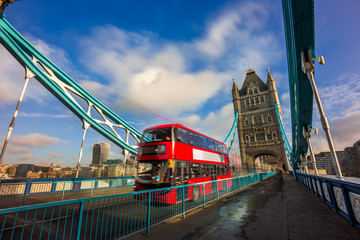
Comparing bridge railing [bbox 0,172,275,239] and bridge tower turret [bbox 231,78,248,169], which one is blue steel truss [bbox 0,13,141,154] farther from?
bridge tower turret [bbox 231,78,248,169]

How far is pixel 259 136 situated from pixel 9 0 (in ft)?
161

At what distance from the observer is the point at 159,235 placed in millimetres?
4039

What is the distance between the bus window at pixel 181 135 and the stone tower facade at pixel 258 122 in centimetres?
3929

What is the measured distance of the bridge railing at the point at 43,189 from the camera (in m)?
8.96

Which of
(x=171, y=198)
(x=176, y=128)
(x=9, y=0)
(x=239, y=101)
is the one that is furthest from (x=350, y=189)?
(x=239, y=101)

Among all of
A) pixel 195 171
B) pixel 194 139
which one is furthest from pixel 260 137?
pixel 195 171

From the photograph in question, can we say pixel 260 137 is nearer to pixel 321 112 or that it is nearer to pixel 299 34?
pixel 321 112

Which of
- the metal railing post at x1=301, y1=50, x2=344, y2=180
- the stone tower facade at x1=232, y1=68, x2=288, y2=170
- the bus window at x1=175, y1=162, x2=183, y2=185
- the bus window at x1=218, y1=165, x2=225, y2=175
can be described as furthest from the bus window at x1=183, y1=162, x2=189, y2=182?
the stone tower facade at x1=232, y1=68, x2=288, y2=170

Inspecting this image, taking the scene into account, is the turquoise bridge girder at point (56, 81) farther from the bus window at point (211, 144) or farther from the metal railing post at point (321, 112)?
the metal railing post at point (321, 112)

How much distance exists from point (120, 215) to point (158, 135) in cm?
535

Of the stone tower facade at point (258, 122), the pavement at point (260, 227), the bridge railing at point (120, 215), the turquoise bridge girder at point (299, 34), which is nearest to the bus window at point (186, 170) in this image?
the bridge railing at point (120, 215)

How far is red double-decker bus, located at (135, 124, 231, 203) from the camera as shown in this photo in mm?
7348

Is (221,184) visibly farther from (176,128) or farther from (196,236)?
(196,236)

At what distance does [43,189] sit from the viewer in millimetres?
10336
